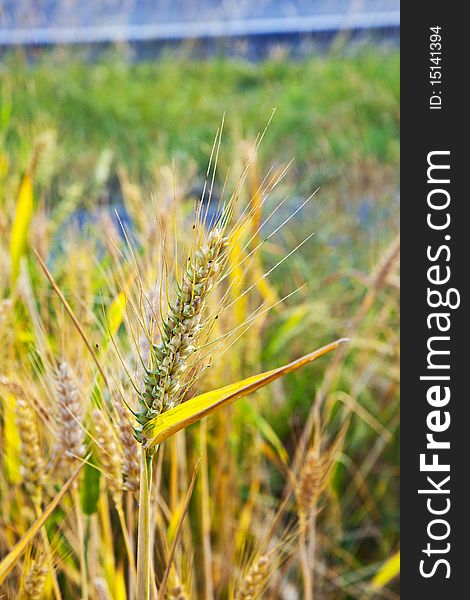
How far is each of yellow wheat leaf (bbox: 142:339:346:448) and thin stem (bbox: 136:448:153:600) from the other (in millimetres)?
13

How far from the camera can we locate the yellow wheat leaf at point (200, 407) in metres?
0.37

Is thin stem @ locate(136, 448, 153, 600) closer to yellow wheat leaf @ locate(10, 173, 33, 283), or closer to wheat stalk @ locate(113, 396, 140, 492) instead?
wheat stalk @ locate(113, 396, 140, 492)

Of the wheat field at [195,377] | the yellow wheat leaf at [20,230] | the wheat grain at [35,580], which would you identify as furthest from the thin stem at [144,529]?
the yellow wheat leaf at [20,230]

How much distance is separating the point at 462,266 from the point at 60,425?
1.34 ft

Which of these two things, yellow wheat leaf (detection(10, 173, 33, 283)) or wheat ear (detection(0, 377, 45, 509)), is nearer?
wheat ear (detection(0, 377, 45, 509))

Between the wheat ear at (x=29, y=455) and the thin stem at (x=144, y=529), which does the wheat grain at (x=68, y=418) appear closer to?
the wheat ear at (x=29, y=455)

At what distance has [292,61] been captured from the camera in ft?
9.95

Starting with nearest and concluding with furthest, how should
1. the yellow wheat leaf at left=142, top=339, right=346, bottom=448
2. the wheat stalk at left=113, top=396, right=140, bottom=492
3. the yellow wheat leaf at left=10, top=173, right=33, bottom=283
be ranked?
the yellow wheat leaf at left=142, top=339, right=346, bottom=448, the wheat stalk at left=113, top=396, right=140, bottom=492, the yellow wheat leaf at left=10, top=173, right=33, bottom=283

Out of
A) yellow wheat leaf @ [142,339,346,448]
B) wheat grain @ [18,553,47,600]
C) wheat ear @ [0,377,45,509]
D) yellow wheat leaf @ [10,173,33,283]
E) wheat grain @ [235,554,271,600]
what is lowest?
wheat grain @ [18,553,47,600]

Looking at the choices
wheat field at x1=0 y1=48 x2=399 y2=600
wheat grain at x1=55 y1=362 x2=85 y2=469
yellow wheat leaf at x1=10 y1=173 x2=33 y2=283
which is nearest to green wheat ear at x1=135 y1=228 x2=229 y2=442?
wheat field at x1=0 y1=48 x2=399 y2=600

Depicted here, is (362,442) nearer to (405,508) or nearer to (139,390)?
(405,508)

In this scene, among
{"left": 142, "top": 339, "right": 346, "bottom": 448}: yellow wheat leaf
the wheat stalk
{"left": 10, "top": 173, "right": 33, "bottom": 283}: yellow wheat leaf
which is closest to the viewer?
{"left": 142, "top": 339, "right": 346, "bottom": 448}: yellow wheat leaf

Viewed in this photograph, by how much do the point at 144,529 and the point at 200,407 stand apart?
7cm

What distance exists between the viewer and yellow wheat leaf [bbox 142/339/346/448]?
0.37m
